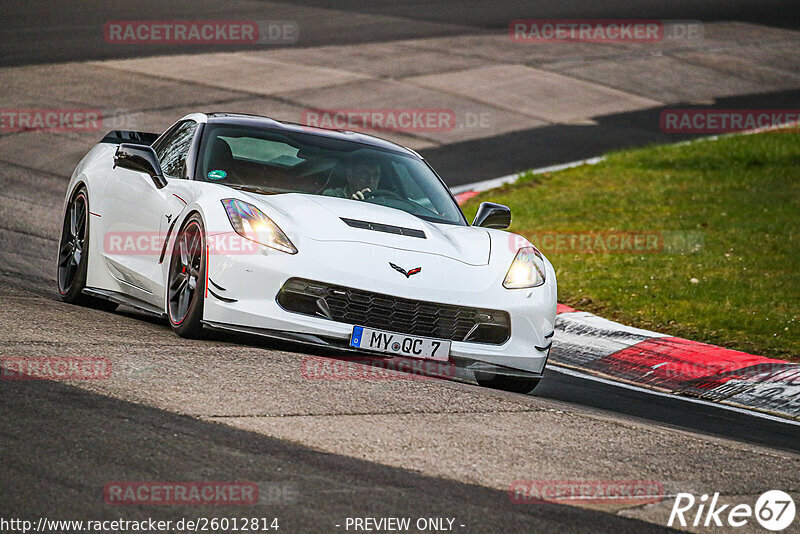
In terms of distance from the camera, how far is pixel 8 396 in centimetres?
534

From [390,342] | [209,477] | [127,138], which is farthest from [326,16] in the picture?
[209,477]

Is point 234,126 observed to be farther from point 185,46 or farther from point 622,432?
point 185,46

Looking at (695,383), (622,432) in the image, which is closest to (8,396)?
(622,432)

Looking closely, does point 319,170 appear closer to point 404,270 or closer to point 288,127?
point 288,127

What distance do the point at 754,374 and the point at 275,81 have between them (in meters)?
14.0

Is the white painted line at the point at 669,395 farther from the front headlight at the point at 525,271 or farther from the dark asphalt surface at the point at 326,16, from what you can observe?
the dark asphalt surface at the point at 326,16

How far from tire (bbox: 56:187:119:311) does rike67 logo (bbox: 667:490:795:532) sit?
496 centimetres

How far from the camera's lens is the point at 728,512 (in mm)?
5004
